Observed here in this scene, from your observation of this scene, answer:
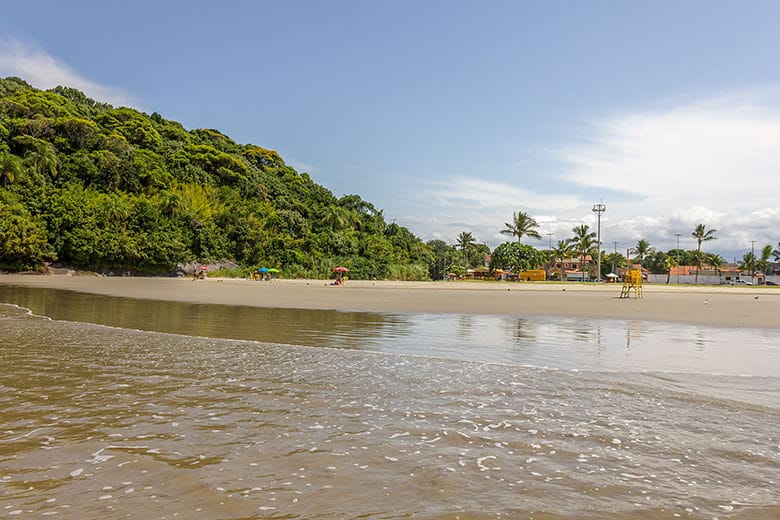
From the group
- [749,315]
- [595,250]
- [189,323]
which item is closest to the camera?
[189,323]

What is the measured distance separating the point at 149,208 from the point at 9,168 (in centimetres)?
1636

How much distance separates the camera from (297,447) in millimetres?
4621

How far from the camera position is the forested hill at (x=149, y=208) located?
58.3m

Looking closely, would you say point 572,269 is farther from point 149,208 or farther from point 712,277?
point 149,208

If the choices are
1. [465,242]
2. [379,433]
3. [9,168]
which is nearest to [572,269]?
[465,242]

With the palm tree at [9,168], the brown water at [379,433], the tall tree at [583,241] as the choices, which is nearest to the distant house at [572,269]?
the tall tree at [583,241]

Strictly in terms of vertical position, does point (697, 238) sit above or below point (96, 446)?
above

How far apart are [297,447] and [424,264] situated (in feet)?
262

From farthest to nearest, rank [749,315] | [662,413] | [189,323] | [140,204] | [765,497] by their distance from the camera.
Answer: [140,204], [749,315], [189,323], [662,413], [765,497]

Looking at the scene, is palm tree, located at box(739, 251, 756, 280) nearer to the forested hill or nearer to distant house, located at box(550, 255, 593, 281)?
distant house, located at box(550, 255, 593, 281)

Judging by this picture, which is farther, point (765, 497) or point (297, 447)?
point (297, 447)

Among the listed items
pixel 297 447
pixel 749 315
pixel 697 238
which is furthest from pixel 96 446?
pixel 697 238

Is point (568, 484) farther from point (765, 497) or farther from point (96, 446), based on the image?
point (96, 446)

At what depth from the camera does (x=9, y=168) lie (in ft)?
199
